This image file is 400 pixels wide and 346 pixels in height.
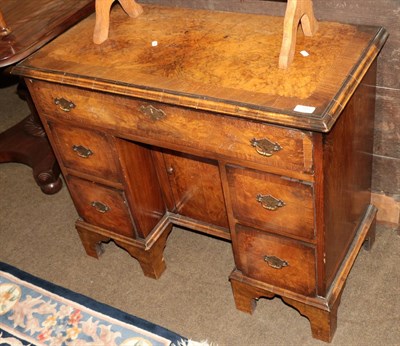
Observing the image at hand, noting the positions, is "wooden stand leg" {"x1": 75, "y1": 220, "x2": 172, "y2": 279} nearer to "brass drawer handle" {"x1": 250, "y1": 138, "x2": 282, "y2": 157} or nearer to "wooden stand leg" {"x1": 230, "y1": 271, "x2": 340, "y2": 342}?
"wooden stand leg" {"x1": 230, "y1": 271, "x2": 340, "y2": 342}

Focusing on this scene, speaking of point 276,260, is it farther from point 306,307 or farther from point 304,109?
point 304,109

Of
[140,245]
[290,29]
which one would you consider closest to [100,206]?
[140,245]

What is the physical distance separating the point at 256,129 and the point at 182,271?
3.19ft

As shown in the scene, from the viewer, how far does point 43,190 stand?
Answer: 114 inches

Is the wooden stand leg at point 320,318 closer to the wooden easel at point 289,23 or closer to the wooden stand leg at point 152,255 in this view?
the wooden stand leg at point 152,255

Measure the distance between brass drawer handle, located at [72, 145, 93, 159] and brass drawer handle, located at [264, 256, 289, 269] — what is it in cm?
72

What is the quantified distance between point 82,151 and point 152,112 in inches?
17.3

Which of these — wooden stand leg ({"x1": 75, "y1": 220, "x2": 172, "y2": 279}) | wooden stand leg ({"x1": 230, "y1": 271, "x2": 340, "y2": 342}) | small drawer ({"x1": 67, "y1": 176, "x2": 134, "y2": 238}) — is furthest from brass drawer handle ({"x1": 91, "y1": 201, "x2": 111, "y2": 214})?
wooden stand leg ({"x1": 230, "y1": 271, "x2": 340, "y2": 342})

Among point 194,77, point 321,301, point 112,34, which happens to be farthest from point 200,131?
point 321,301

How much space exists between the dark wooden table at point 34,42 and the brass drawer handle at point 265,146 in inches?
35.9

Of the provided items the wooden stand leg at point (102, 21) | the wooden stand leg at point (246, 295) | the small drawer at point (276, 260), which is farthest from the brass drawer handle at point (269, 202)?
the wooden stand leg at point (102, 21)

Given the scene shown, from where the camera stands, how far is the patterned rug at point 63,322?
7.07 ft

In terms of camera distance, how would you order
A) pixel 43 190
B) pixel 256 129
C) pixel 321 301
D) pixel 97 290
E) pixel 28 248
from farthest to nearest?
pixel 43 190 < pixel 28 248 < pixel 97 290 < pixel 321 301 < pixel 256 129

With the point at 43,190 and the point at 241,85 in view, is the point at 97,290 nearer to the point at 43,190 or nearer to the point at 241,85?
the point at 43,190
